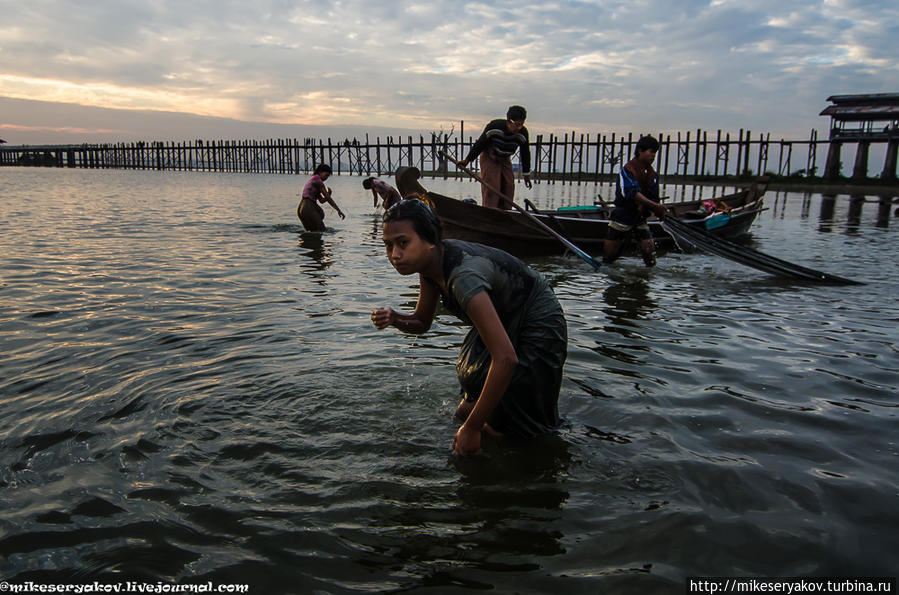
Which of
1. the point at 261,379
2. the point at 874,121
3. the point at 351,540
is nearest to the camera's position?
the point at 351,540

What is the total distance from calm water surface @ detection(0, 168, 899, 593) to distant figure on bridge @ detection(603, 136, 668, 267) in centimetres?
262

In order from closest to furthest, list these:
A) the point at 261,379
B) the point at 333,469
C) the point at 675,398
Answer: the point at 333,469, the point at 675,398, the point at 261,379

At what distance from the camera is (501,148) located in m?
9.70

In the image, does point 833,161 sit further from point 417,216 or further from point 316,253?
point 417,216

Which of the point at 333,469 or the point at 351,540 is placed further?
the point at 333,469

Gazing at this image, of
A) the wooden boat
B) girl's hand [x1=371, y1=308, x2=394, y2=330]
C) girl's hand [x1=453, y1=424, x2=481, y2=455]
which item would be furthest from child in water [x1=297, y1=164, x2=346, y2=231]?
girl's hand [x1=453, y1=424, x2=481, y2=455]

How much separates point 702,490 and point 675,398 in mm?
1252

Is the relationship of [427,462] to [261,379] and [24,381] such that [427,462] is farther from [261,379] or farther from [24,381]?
[24,381]

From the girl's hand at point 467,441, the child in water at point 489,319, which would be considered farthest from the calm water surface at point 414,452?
the child in water at point 489,319

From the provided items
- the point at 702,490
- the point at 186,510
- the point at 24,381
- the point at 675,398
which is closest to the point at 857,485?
the point at 702,490

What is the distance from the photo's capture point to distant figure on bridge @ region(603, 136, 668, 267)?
8.54 meters

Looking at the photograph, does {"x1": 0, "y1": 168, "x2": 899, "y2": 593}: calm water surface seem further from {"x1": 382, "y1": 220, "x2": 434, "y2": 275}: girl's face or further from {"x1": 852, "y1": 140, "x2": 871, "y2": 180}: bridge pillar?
{"x1": 852, "y1": 140, "x2": 871, "y2": 180}: bridge pillar

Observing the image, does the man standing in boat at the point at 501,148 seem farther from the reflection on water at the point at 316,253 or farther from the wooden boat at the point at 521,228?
the reflection on water at the point at 316,253

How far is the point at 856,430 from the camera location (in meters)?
3.44
